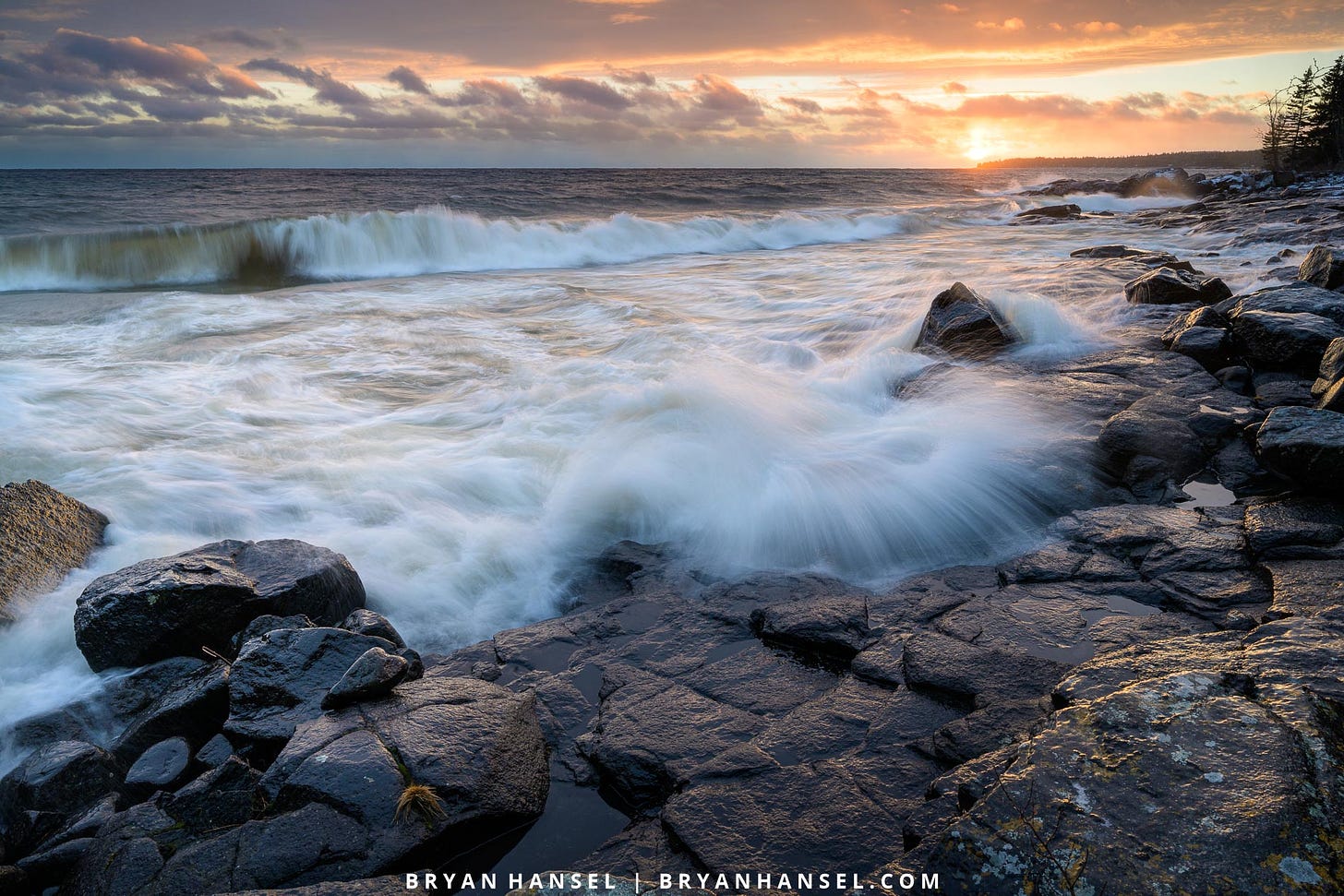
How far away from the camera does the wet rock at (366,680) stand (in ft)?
10.3

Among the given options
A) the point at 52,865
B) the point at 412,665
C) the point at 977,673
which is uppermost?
the point at 977,673

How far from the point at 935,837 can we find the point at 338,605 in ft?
11.2

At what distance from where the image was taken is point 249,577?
4234mm

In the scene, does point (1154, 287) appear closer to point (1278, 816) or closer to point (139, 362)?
point (1278, 816)

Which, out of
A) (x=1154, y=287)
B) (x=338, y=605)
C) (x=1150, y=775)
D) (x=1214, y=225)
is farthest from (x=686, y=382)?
(x=1214, y=225)

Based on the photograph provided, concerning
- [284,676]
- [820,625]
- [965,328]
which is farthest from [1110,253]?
[284,676]

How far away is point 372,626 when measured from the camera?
4.01 meters

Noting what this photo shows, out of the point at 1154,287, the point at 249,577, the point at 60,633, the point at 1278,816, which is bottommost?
the point at 60,633

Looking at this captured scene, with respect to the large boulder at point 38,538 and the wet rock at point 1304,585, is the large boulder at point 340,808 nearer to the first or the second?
the large boulder at point 38,538

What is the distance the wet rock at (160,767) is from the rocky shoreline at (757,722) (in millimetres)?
16

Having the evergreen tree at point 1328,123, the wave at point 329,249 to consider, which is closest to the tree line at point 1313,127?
the evergreen tree at point 1328,123

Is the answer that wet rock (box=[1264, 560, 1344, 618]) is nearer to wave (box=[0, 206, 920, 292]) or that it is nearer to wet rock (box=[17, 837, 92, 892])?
wet rock (box=[17, 837, 92, 892])

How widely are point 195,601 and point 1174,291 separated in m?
11.3

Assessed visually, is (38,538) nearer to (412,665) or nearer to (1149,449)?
(412,665)
